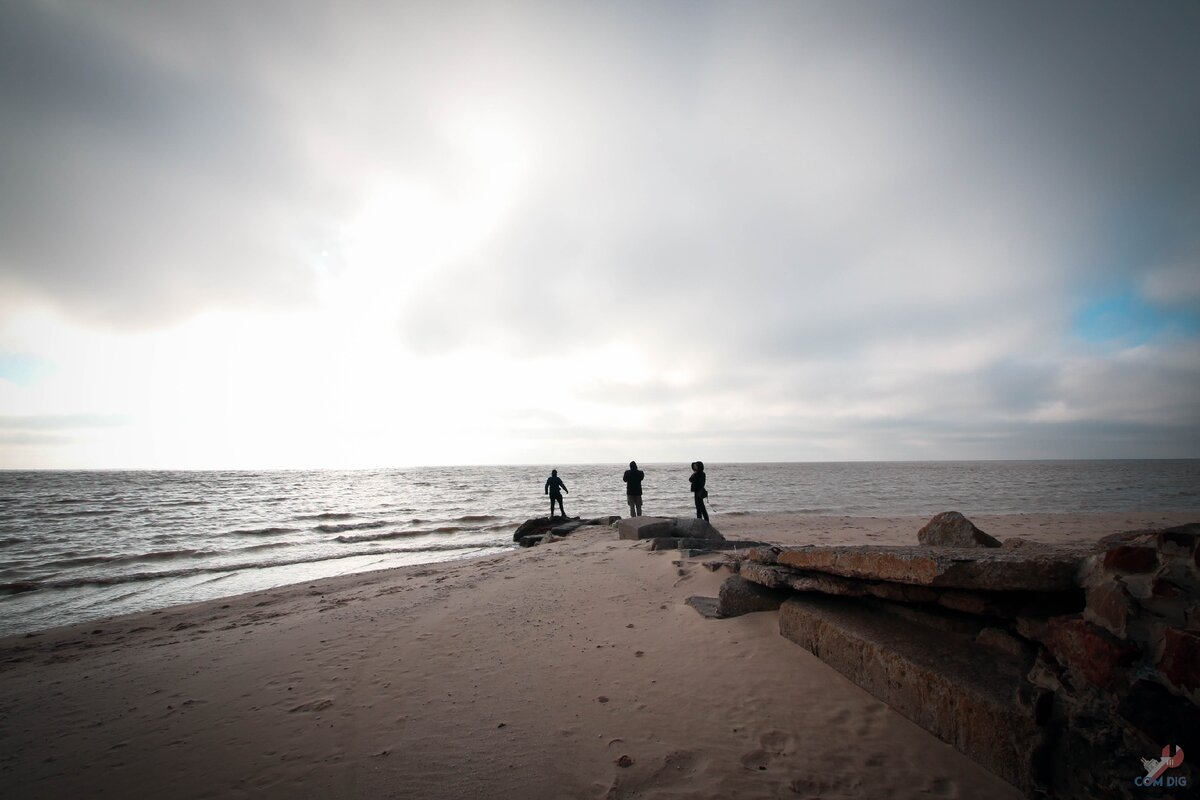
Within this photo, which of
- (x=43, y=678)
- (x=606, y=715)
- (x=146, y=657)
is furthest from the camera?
(x=146, y=657)

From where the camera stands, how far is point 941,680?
351cm

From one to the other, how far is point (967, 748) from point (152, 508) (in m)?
38.9

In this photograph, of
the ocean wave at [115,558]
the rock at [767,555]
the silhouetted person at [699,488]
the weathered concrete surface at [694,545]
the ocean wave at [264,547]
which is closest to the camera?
the rock at [767,555]

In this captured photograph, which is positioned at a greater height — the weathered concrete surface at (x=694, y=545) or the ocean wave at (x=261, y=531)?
the weathered concrete surface at (x=694, y=545)

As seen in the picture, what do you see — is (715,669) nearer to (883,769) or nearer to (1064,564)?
(883,769)

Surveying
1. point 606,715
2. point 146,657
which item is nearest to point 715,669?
point 606,715

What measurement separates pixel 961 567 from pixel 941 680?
35.0 inches

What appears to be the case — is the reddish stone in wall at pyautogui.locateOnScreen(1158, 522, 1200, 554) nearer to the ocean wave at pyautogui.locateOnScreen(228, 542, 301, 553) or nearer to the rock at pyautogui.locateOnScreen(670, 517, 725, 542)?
the rock at pyautogui.locateOnScreen(670, 517, 725, 542)

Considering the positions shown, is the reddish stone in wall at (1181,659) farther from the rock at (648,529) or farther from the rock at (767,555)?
the rock at (648,529)

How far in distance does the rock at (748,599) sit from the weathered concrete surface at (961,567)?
1461 millimetres

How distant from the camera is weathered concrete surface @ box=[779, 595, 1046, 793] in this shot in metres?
3.07

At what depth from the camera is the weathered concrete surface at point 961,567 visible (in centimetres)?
339

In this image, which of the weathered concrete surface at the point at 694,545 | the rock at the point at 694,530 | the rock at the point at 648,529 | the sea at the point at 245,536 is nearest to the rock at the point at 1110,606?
the weathered concrete surface at the point at 694,545

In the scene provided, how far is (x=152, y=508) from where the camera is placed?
27828 mm
